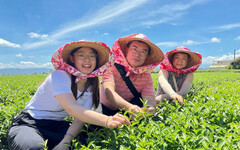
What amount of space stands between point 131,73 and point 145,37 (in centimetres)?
57

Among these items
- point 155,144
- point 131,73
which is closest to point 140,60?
point 131,73

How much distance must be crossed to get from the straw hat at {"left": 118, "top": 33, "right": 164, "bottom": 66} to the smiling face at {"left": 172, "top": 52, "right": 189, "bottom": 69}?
29.2 inches

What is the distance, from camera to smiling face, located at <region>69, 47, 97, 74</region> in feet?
7.64

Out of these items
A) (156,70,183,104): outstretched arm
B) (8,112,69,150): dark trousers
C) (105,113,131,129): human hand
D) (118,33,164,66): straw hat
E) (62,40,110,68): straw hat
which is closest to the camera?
(105,113,131,129): human hand

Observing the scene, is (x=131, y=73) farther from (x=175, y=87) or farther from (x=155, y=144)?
(x=155, y=144)

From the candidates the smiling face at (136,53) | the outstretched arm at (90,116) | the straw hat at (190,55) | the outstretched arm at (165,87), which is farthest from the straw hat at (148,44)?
the outstretched arm at (90,116)

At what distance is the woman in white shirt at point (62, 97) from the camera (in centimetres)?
202

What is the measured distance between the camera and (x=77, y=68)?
238cm

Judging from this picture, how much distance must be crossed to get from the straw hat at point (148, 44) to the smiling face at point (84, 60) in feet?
2.55

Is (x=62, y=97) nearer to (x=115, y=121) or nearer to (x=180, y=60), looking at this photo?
(x=115, y=121)

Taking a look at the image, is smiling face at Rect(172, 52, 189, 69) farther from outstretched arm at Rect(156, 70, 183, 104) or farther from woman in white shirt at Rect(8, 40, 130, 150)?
woman in white shirt at Rect(8, 40, 130, 150)

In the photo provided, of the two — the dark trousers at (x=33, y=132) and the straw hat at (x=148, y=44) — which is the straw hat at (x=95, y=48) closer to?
the straw hat at (x=148, y=44)

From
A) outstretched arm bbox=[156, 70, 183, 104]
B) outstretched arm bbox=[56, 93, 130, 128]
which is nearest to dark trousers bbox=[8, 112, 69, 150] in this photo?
outstretched arm bbox=[56, 93, 130, 128]

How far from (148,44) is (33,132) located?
1901 millimetres
